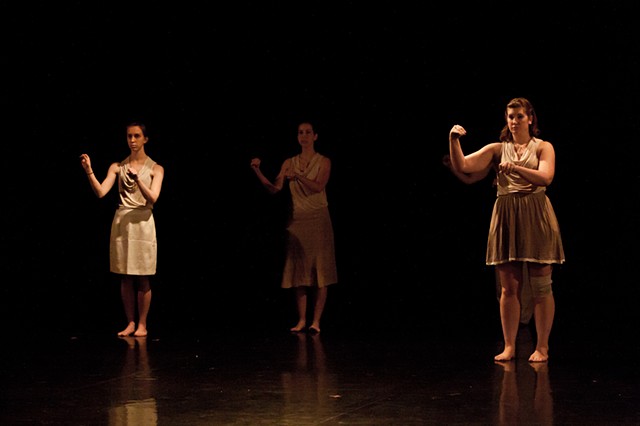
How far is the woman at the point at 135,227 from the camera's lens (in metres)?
6.06

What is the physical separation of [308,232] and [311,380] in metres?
2.04

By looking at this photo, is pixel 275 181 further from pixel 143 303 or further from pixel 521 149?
pixel 521 149

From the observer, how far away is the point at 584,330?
6.01 meters

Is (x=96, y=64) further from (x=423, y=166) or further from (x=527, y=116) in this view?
(x=527, y=116)

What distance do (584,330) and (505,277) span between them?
4.47 ft

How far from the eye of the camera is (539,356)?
15.9ft

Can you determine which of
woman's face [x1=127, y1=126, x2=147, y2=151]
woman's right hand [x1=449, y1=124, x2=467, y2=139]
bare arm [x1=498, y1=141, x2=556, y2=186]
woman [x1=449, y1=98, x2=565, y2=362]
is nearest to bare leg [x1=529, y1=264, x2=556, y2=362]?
woman [x1=449, y1=98, x2=565, y2=362]

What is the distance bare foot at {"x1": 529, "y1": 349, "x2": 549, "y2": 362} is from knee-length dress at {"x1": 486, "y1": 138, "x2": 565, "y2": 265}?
1.36 ft

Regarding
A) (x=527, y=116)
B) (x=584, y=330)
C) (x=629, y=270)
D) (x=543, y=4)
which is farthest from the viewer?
(x=629, y=270)

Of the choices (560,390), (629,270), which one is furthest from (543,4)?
(560,390)

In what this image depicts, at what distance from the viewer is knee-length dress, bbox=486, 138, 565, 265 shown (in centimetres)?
479

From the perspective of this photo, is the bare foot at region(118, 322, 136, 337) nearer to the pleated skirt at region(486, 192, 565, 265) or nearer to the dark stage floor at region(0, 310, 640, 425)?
the dark stage floor at region(0, 310, 640, 425)

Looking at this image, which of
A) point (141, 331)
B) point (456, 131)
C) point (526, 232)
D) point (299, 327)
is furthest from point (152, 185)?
point (526, 232)

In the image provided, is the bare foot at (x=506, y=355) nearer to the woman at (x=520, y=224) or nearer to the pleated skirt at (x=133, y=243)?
the woman at (x=520, y=224)
